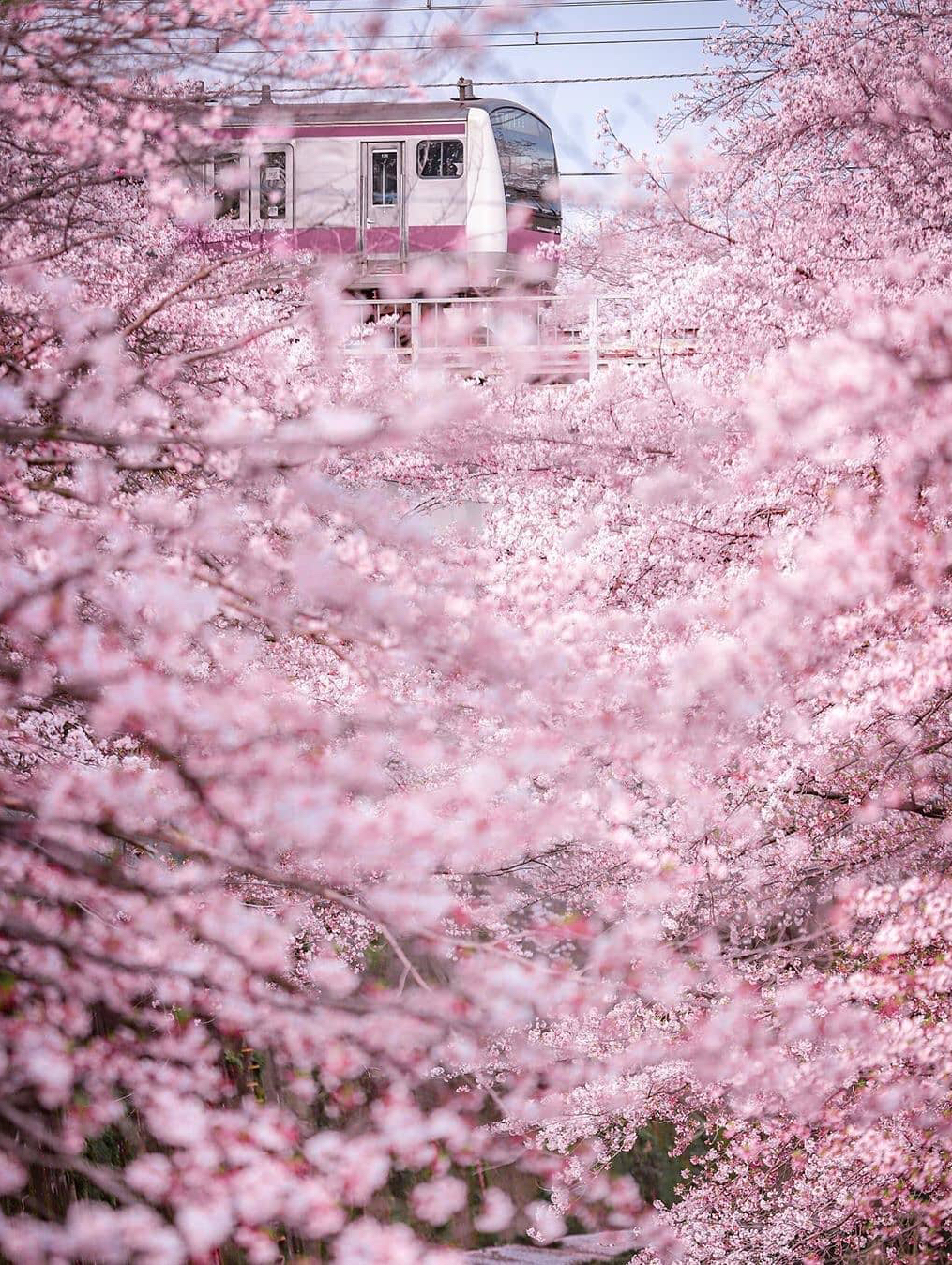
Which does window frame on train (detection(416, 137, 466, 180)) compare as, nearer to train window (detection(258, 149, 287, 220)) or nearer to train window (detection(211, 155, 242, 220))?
train window (detection(258, 149, 287, 220))

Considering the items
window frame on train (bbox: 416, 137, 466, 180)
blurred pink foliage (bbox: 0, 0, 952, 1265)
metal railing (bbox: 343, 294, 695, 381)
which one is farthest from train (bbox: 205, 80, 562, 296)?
blurred pink foliage (bbox: 0, 0, 952, 1265)

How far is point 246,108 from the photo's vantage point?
19.5 feet

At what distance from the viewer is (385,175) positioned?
13.3 meters

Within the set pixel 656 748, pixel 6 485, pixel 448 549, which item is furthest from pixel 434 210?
pixel 6 485

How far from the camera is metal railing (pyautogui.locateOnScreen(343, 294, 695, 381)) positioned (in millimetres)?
8352

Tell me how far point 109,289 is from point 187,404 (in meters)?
2.24

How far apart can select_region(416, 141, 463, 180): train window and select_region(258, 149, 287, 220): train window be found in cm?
164

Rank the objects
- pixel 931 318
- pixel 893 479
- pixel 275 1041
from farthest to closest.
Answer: pixel 893 479, pixel 931 318, pixel 275 1041

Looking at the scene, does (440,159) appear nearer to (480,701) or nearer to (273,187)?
(273,187)

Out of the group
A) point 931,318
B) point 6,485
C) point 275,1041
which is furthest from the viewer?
point 931,318

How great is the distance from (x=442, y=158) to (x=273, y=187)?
2.08 metres

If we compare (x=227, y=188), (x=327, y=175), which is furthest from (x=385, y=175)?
(x=227, y=188)

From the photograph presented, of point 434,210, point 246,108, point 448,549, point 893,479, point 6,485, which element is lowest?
point 6,485

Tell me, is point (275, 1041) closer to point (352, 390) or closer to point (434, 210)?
point (352, 390)
